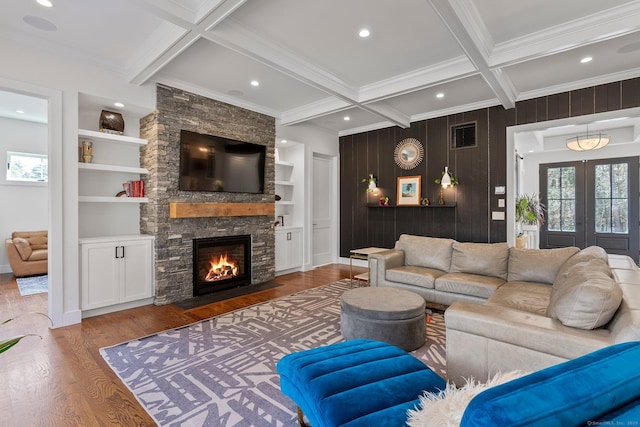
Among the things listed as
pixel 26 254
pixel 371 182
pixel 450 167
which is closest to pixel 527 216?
pixel 450 167

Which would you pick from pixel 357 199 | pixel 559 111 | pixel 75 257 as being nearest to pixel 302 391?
pixel 75 257

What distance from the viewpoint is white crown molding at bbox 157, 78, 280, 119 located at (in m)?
4.06

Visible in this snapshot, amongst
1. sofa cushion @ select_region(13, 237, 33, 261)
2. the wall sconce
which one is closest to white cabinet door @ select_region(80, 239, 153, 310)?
sofa cushion @ select_region(13, 237, 33, 261)

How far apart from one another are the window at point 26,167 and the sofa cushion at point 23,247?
4.24 feet

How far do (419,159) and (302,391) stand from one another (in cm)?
500

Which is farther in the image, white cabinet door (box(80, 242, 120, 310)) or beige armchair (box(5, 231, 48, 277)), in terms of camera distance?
beige armchair (box(5, 231, 48, 277))

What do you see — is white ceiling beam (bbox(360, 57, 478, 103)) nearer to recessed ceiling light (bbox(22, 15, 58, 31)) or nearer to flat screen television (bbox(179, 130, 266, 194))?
flat screen television (bbox(179, 130, 266, 194))

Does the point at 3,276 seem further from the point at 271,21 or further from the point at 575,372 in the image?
the point at 575,372

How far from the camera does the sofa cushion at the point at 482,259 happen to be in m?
3.64

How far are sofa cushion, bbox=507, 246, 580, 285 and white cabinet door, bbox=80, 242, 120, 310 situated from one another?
4.62 meters

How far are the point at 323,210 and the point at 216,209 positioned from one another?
2.85 m

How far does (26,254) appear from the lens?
17.7 feet

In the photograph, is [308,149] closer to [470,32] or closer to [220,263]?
[220,263]

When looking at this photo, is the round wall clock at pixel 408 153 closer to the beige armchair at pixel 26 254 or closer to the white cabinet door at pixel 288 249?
the white cabinet door at pixel 288 249
